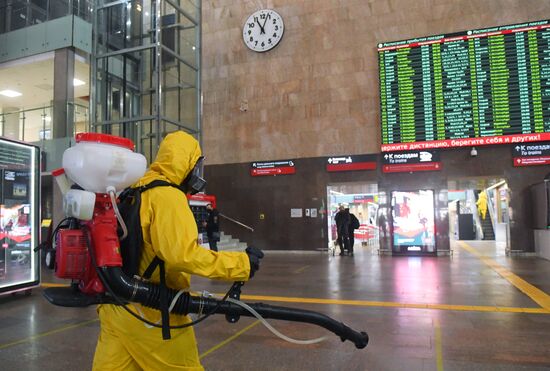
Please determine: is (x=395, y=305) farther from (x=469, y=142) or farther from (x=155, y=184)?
(x=469, y=142)

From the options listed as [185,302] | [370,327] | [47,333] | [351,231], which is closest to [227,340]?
[370,327]

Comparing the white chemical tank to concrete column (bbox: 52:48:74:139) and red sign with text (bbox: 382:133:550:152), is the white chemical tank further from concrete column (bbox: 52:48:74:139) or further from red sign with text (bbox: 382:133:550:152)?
concrete column (bbox: 52:48:74:139)

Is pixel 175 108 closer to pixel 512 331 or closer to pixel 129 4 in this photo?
pixel 129 4

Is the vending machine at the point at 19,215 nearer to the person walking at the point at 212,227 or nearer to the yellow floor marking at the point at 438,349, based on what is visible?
the person walking at the point at 212,227

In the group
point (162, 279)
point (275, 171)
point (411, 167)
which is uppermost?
point (275, 171)

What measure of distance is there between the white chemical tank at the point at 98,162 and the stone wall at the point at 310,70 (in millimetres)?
12734

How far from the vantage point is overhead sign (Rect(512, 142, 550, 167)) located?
1216cm

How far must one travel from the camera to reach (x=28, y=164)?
23.9 feet

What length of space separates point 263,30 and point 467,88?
713cm

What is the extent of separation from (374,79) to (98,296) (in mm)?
13407

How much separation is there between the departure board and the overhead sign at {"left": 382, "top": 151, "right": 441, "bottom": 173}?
0.23 meters

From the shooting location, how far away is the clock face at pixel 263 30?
1526 centimetres

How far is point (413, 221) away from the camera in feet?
43.2

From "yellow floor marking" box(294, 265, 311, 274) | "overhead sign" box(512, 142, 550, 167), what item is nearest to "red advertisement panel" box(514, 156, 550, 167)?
"overhead sign" box(512, 142, 550, 167)
